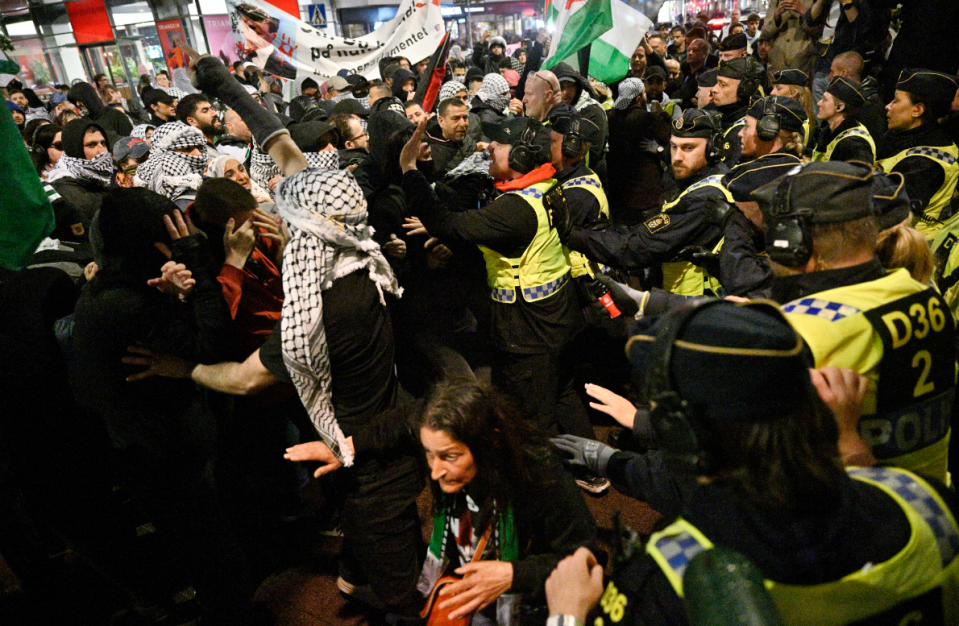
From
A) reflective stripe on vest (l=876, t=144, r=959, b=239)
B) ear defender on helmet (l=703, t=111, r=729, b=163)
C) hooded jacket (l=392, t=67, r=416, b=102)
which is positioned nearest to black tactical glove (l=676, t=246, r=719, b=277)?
ear defender on helmet (l=703, t=111, r=729, b=163)

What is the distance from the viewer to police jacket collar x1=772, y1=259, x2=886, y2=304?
5.73ft

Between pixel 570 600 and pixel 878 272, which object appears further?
pixel 878 272

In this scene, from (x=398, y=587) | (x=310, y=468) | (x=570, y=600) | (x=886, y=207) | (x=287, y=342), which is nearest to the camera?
(x=570, y=600)

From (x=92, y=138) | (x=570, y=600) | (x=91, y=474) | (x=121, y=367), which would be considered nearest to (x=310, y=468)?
(x=91, y=474)

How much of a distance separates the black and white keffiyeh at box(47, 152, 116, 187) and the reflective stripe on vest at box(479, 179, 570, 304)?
401 centimetres

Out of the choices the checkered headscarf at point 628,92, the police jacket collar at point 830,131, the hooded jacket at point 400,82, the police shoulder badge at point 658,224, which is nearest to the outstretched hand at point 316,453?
the police shoulder badge at point 658,224

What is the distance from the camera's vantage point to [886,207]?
2021 millimetres

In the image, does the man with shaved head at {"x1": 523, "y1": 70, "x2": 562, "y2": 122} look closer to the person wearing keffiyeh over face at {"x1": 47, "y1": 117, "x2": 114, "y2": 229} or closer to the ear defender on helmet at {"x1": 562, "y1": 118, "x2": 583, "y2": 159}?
the ear defender on helmet at {"x1": 562, "y1": 118, "x2": 583, "y2": 159}

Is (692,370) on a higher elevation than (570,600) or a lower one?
higher

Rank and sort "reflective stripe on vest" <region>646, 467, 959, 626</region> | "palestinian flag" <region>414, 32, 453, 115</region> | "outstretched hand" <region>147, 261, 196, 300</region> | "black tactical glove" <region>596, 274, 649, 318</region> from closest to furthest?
"reflective stripe on vest" <region>646, 467, 959, 626</region> → "outstretched hand" <region>147, 261, 196, 300</region> → "black tactical glove" <region>596, 274, 649, 318</region> → "palestinian flag" <region>414, 32, 453, 115</region>

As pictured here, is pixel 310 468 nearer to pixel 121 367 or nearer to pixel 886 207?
pixel 121 367

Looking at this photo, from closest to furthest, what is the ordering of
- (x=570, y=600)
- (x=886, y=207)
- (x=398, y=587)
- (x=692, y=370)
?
(x=692, y=370), (x=570, y=600), (x=886, y=207), (x=398, y=587)

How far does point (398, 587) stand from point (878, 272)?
209 centimetres

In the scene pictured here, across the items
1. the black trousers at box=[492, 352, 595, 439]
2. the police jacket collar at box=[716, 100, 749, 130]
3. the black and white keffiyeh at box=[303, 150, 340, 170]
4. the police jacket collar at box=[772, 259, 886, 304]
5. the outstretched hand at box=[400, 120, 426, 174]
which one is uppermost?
the outstretched hand at box=[400, 120, 426, 174]
